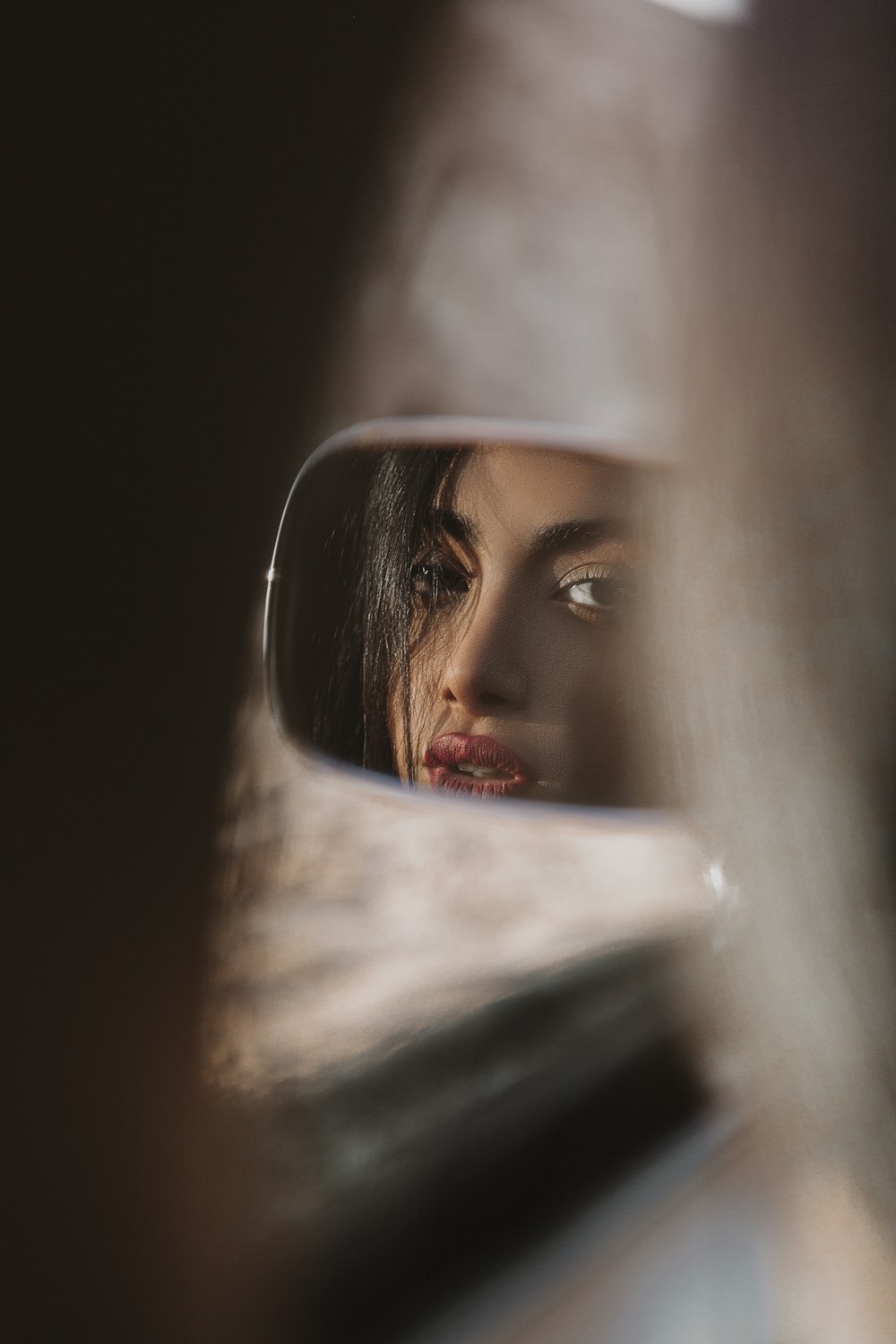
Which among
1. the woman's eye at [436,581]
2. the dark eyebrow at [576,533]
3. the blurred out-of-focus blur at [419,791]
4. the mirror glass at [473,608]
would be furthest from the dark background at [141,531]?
the dark eyebrow at [576,533]

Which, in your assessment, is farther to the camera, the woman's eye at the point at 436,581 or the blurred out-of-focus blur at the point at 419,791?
the woman's eye at the point at 436,581

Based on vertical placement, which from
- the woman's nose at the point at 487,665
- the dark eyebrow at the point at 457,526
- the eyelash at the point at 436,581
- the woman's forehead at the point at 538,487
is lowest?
the woman's nose at the point at 487,665

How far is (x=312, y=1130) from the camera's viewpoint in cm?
95

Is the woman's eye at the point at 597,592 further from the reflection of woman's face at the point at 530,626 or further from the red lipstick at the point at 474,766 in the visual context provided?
the red lipstick at the point at 474,766

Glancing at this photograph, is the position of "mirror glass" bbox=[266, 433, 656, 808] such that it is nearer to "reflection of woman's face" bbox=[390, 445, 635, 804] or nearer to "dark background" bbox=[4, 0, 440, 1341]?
"reflection of woman's face" bbox=[390, 445, 635, 804]

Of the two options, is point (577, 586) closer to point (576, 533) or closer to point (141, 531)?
point (576, 533)

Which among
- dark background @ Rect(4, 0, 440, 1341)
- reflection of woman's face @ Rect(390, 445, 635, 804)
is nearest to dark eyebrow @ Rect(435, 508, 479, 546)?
reflection of woman's face @ Rect(390, 445, 635, 804)

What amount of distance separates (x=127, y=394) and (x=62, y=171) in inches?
6.0

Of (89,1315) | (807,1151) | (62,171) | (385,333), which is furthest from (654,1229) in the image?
(62,171)

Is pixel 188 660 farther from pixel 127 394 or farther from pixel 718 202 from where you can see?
pixel 718 202

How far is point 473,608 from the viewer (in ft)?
2.11

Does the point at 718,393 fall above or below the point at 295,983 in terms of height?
above

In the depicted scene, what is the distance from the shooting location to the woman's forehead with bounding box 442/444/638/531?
0.63m

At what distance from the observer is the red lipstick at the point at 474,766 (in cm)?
66
